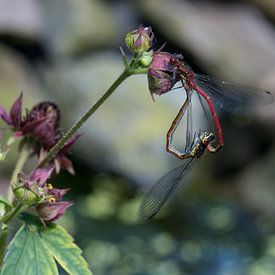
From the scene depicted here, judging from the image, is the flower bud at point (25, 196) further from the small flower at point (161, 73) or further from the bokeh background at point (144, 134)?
the bokeh background at point (144, 134)

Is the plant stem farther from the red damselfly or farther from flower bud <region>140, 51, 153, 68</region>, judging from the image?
the red damselfly

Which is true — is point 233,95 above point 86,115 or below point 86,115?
above

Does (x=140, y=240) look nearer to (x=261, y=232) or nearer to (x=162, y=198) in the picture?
(x=261, y=232)

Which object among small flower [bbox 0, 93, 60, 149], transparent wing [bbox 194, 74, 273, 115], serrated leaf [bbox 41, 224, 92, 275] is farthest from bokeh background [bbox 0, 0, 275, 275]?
serrated leaf [bbox 41, 224, 92, 275]

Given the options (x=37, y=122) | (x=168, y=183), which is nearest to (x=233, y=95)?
(x=168, y=183)

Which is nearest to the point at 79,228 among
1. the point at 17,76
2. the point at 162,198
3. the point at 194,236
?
the point at 194,236

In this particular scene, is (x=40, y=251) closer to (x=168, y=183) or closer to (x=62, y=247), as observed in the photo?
(x=62, y=247)
